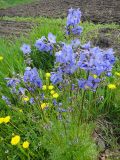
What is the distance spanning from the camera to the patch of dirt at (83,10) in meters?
9.40

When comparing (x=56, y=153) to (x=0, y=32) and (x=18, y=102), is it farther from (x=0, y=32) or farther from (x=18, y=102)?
(x=0, y=32)

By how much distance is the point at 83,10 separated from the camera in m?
10.6

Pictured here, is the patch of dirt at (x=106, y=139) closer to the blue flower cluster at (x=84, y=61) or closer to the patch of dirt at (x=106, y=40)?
the blue flower cluster at (x=84, y=61)

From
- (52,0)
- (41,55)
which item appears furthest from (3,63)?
(52,0)

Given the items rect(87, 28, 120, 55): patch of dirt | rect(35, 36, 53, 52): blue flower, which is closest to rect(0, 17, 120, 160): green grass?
rect(35, 36, 53, 52): blue flower

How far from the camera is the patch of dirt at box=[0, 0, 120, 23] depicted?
940 cm

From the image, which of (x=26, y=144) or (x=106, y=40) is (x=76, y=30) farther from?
(x=106, y=40)

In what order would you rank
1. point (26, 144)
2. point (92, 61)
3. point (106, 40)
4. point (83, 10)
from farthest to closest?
point (83, 10), point (106, 40), point (26, 144), point (92, 61)

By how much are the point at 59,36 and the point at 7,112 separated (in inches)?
64.7

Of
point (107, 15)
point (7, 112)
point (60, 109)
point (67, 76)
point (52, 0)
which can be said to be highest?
point (67, 76)

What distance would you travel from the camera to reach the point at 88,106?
147 inches

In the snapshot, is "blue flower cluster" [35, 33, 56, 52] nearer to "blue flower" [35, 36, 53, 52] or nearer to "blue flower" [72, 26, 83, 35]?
"blue flower" [35, 36, 53, 52]

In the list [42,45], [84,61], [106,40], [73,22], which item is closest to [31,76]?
[42,45]

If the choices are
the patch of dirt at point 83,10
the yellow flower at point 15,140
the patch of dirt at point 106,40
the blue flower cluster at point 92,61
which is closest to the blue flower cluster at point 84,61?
the blue flower cluster at point 92,61
